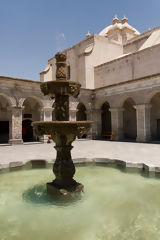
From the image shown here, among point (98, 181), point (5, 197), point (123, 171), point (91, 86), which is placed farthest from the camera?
point (91, 86)

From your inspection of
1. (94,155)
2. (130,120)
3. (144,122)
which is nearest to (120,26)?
(130,120)

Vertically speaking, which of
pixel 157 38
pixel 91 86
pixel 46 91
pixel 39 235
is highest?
pixel 157 38

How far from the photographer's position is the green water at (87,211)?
2.94 m

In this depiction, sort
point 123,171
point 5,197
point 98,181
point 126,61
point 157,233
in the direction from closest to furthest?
1. point 157,233
2. point 5,197
3. point 98,181
4. point 123,171
5. point 126,61

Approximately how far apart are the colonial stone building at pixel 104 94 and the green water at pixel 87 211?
34.6ft

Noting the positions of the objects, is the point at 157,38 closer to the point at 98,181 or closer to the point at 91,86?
the point at 91,86

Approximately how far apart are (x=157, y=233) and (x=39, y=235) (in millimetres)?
1830

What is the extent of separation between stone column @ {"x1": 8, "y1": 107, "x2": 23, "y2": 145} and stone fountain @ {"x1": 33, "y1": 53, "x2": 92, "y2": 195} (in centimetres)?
1118

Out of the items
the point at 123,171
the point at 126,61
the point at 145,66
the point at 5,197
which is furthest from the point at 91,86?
the point at 5,197

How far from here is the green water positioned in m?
2.94

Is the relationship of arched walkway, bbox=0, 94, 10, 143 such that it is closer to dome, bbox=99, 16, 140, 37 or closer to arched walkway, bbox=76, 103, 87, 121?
arched walkway, bbox=76, 103, 87, 121

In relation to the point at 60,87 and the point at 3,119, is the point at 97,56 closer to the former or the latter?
the point at 3,119

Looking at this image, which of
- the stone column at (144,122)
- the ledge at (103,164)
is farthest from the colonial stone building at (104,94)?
the ledge at (103,164)

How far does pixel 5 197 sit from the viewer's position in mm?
4422
